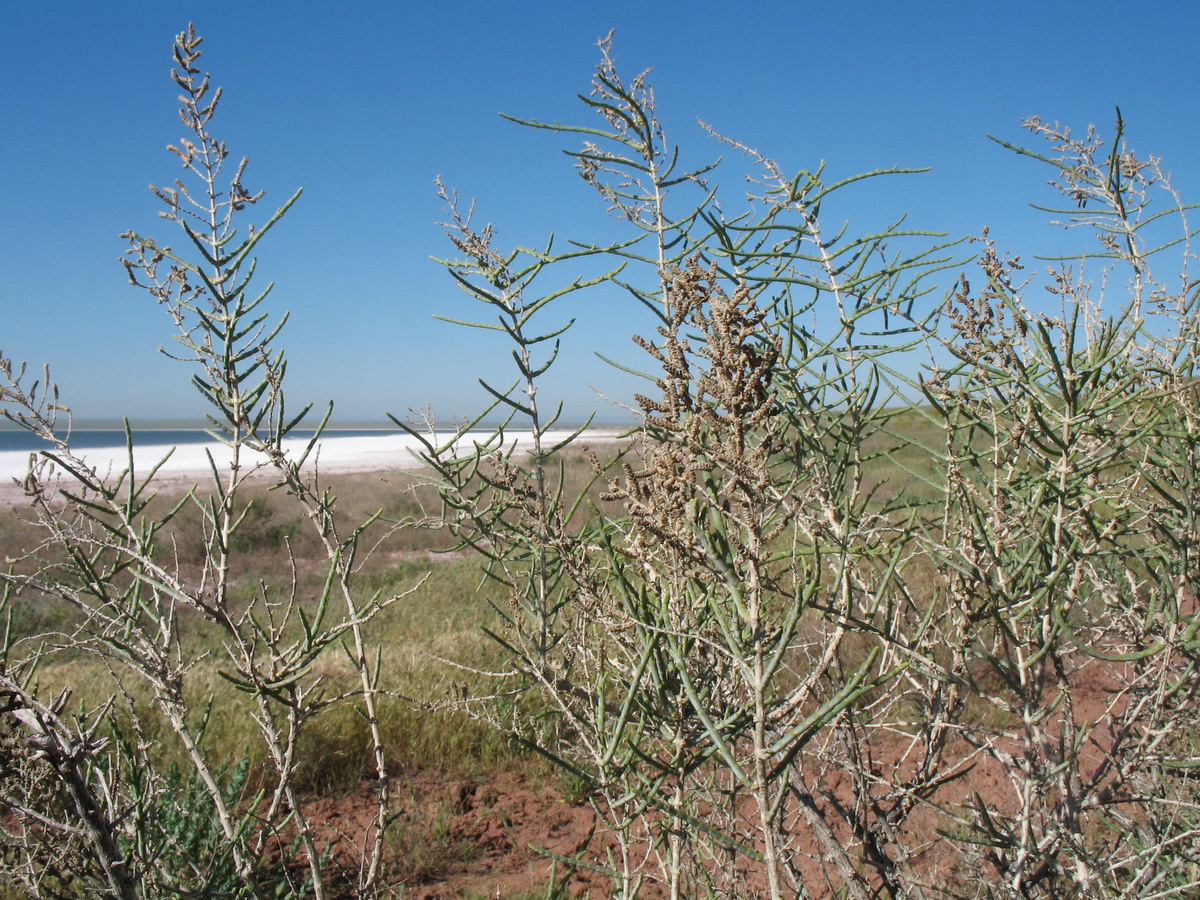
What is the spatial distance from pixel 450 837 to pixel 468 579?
6.44 meters

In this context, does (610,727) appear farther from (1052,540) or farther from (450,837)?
(450,837)

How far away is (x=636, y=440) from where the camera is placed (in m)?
1.16

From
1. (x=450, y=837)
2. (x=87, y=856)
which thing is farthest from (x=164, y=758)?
(x=87, y=856)

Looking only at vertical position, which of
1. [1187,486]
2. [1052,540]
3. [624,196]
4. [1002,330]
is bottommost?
[1052,540]

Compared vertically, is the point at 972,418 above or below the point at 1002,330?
below

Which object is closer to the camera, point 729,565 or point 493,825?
point 729,565

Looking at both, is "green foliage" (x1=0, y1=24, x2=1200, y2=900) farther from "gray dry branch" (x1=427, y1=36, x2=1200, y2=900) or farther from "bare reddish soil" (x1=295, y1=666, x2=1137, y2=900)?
"bare reddish soil" (x1=295, y1=666, x2=1137, y2=900)

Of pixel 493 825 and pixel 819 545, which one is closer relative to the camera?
pixel 819 545

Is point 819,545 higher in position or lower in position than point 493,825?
higher

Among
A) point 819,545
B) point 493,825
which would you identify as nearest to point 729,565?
point 819,545

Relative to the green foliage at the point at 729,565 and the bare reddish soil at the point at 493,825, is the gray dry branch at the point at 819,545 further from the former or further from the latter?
the bare reddish soil at the point at 493,825

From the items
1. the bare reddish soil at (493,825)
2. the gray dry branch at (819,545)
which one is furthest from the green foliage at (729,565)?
the bare reddish soil at (493,825)

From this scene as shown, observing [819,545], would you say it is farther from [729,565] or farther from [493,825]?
[493,825]

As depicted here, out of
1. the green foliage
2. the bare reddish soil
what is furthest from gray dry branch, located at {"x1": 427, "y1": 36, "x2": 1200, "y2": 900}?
the bare reddish soil
